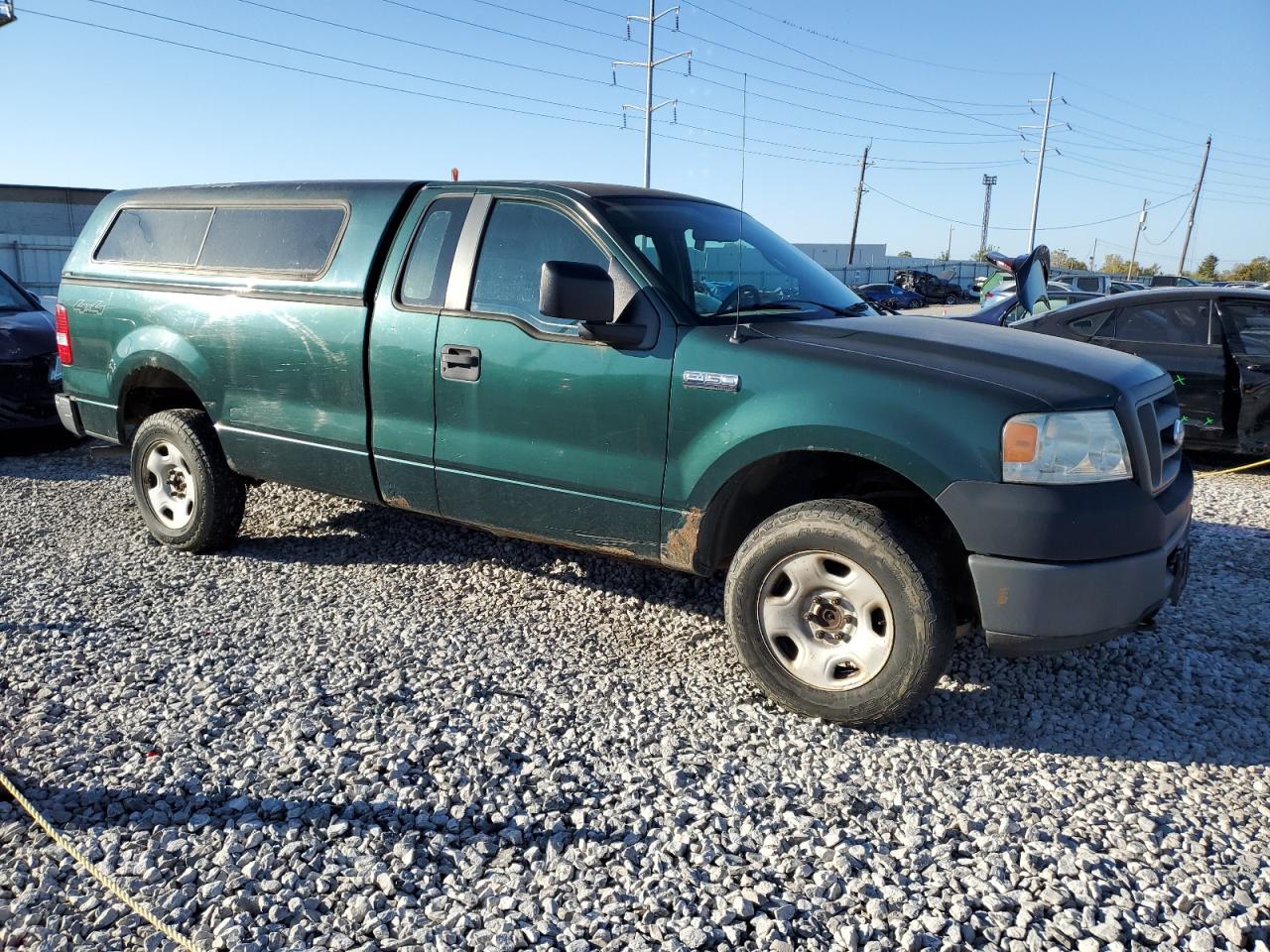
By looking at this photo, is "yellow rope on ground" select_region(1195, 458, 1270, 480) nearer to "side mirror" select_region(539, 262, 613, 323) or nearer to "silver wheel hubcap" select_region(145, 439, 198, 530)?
"side mirror" select_region(539, 262, 613, 323)

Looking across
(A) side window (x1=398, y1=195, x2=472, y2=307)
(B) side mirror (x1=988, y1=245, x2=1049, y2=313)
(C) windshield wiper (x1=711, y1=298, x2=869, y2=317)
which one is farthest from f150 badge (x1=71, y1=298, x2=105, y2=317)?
(B) side mirror (x1=988, y1=245, x2=1049, y2=313)

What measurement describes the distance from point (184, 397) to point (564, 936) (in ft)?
14.7

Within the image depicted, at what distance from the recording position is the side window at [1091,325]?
8180 mm

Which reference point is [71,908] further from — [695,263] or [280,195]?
[280,195]

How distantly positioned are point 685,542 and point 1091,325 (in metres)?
6.12

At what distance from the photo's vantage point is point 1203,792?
10.1 feet

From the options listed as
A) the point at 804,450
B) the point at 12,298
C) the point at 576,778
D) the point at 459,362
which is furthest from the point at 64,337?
the point at 804,450

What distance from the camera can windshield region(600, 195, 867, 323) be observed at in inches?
154

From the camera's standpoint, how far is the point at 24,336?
7805 millimetres

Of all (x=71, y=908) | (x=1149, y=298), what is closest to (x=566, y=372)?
(x=71, y=908)

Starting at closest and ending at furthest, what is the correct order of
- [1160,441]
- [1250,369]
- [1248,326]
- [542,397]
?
1. [1160,441]
2. [542,397]
3. [1250,369]
4. [1248,326]

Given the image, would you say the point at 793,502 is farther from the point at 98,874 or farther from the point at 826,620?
the point at 98,874

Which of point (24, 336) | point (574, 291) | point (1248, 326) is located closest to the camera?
point (574, 291)

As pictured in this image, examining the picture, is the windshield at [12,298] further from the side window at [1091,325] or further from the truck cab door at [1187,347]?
the truck cab door at [1187,347]
